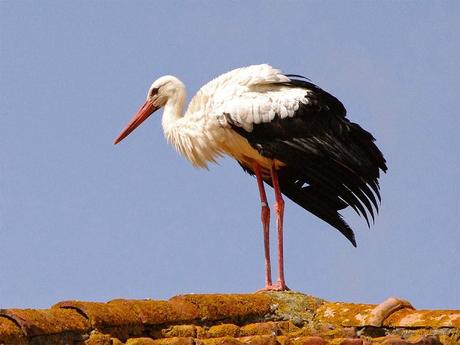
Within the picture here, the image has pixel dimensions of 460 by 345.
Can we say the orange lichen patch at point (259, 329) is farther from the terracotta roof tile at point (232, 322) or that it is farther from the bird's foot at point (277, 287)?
the bird's foot at point (277, 287)

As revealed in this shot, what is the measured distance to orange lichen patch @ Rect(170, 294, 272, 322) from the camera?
24.9ft

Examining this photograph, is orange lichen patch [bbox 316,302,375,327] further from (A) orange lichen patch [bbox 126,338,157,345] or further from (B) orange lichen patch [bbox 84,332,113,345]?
(B) orange lichen patch [bbox 84,332,113,345]

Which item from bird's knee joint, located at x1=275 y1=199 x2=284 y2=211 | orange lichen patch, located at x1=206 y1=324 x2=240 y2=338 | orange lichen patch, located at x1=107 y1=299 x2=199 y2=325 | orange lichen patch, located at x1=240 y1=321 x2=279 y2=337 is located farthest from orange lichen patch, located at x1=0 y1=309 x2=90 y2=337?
bird's knee joint, located at x1=275 y1=199 x2=284 y2=211

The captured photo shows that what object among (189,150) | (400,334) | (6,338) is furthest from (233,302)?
(189,150)

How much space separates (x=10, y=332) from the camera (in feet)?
19.1

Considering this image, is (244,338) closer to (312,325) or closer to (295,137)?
(312,325)

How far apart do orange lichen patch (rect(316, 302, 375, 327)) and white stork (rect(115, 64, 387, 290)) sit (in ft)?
5.51

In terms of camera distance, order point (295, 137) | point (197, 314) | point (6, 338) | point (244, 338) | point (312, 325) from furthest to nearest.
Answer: point (295, 137) < point (312, 325) < point (197, 314) < point (244, 338) < point (6, 338)

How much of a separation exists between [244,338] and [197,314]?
0.54 m

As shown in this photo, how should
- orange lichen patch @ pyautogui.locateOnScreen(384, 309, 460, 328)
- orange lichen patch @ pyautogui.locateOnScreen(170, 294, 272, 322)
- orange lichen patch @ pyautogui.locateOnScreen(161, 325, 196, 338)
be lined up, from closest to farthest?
orange lichen patch @ pyautogui.locateOnScreen(161, 325, 196, 338) → orange lichen patch @ pyautogui.locateOnScreen(384, 309, 460, 328) → orange lichen patch @ pyautogui.locateOnScreen(170, 294, 272, 322)

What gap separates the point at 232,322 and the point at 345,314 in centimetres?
73

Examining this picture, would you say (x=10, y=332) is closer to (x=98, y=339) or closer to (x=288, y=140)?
(x=98, y=339)

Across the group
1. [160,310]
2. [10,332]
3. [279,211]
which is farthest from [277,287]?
[10,332]

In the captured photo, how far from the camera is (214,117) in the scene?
10336 millimetres
